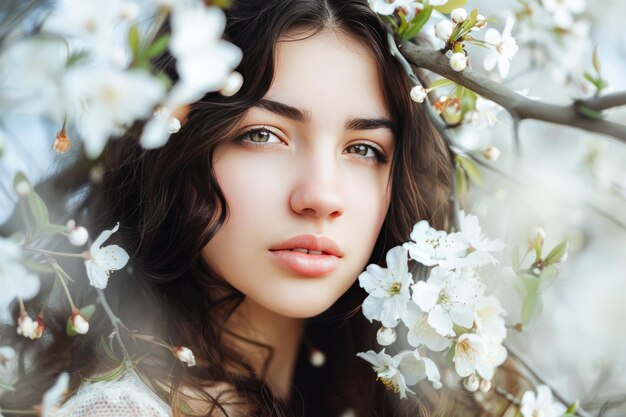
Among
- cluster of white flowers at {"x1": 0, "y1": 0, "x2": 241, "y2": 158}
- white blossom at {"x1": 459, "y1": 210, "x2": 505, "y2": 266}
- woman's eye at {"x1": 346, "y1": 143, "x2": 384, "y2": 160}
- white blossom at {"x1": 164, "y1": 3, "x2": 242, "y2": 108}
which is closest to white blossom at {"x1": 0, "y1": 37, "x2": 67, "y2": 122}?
cluster of white flowers at {"x1": 0, "y1": 0, "x2": 241, "y2": 158}

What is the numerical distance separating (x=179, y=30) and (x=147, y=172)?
63 cm

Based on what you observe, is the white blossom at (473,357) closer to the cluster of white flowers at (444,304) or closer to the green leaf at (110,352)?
the cluster of white flowers at (444,304)

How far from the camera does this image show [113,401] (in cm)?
122

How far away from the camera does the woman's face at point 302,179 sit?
1.25m

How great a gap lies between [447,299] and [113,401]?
58 cm

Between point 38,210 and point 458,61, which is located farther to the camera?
point 458,61

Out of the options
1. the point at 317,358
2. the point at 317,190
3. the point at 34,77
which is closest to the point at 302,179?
the point at 317,190

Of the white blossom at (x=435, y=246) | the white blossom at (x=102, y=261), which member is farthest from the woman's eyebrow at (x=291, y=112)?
the white blossom at (x=102, y=261)

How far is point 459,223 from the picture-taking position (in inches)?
55.6

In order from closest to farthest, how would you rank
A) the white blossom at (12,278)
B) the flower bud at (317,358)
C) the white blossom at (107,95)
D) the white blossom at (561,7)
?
the white blossom at (107,95)
the white blossom at (12,278)
the white blossom at (561,7)
the flower bud at (317,358)

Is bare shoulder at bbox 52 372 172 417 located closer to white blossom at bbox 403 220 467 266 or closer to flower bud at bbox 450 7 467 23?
white blossom at bbox 403 220 467 266

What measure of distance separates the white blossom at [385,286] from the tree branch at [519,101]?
311mm

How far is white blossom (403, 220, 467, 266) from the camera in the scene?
1269mm

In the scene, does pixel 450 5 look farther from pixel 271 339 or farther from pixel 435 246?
pixel 271 339
